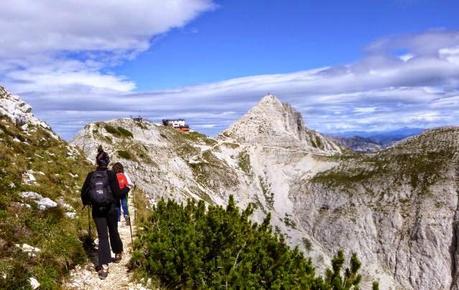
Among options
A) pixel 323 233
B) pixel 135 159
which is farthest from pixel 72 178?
pixel 323 233

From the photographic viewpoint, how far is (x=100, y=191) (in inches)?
567

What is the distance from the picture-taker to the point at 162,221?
57.3 ft

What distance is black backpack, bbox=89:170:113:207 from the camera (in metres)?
14.4


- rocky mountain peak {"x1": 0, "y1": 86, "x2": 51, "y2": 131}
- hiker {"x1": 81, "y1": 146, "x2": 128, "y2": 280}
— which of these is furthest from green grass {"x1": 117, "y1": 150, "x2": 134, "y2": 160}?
hiker {"x1": 81, "y1": 146, "x2": 128, "y2": 280}

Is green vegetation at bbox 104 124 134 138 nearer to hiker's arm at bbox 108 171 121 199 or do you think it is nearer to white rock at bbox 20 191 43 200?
white rock at bbox 20 191 43 200

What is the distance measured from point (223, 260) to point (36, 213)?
7259 millimetres

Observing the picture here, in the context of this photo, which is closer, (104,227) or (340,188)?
(104,227)

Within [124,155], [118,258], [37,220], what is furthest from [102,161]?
[124,155]

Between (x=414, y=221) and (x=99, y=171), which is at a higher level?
(x=99, y=171)

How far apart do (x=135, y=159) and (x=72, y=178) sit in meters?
77.6

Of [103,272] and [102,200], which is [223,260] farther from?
[102,200]

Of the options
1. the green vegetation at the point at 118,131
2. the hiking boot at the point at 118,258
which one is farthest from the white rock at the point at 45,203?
the green vegetation at the point at 118,131

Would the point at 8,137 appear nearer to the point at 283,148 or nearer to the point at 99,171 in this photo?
the point at 99,171

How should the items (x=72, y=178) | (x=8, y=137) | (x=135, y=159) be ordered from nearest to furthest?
→ (x=72, y=178)
(x=8, y=137)
(x=135, y=159)
